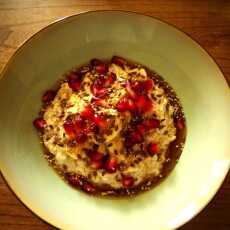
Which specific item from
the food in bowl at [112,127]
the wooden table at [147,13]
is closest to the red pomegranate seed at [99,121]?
the food in bowl at [112,127]

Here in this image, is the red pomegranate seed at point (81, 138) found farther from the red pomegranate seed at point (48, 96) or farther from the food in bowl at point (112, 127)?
the red pomegranate seed at point (48, 96)

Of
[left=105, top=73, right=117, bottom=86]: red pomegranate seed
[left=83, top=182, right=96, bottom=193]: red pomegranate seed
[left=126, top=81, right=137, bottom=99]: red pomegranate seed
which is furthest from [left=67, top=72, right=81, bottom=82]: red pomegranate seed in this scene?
[left=83, top=182, right=96, bottom=193]: red pomegranate seed

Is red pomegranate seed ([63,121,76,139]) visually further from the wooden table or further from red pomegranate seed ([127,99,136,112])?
the wooden table

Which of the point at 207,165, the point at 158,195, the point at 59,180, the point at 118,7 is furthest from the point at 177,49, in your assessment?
the point at 59,180

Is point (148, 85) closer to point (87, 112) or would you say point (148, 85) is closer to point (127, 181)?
point (87, 112)

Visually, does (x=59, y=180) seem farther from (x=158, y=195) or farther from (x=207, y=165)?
(x=207, y=165)

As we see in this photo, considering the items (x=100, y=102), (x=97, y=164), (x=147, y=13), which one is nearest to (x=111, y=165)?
(x=97, y=164)
